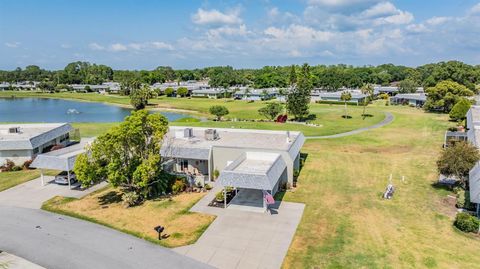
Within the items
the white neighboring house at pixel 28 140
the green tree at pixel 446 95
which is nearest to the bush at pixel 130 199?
the white neighboring house at pixel 28 140

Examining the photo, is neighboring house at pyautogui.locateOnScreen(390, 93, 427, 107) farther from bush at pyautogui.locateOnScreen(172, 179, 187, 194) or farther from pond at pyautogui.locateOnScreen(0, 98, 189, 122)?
bush at pyautogui.locateOnScreen(172, 179, 187, 194)

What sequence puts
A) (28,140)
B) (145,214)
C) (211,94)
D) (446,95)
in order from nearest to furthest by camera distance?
(145,214), (28,140), (446,95), (211,94)

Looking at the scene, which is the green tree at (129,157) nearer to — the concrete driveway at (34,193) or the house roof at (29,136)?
the concrete driveway at (34,193)

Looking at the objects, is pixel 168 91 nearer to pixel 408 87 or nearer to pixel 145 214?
pixel 408 87

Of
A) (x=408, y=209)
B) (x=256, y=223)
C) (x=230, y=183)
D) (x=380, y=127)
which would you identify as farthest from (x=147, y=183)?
(x=380, y=127)

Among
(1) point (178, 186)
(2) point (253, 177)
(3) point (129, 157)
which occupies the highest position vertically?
(3) point (129, 157)

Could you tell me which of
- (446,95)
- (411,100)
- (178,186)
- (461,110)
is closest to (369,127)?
(461,110)

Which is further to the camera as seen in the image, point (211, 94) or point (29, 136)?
point (211, 94)

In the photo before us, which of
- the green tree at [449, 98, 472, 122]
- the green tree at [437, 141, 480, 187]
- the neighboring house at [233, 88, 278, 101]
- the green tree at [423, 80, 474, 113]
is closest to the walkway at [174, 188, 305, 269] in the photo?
the green tree at [437, 141, 480, 187]
